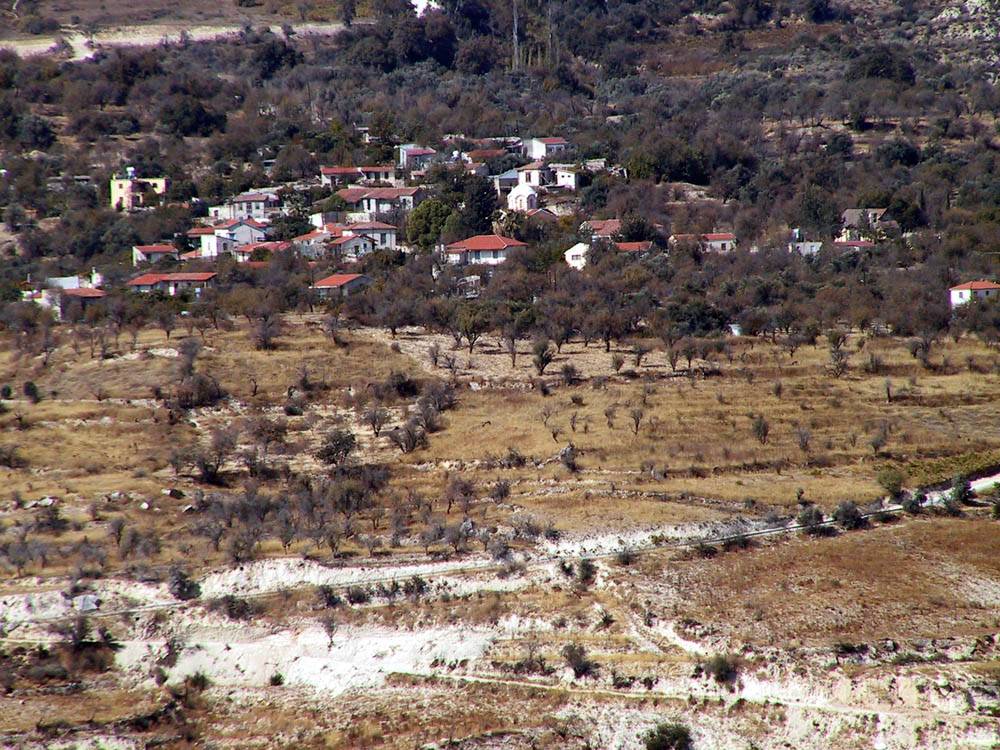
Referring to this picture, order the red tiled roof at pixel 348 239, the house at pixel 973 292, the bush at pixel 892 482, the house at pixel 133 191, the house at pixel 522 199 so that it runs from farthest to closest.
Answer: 1. the house at pixel 133 191
2. the house at pixel 522 199
3. the red tiled roof at pixel 348 239
4. the house at pixel 973 292
5. the bush at pixel 892 482

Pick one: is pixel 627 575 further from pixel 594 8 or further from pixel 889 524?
pixel 594 8

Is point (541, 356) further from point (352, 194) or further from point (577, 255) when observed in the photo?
point (352, 194)

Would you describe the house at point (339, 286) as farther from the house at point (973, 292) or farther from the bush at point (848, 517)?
the bush at point (848, 517)

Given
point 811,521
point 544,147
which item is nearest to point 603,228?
point 544,147

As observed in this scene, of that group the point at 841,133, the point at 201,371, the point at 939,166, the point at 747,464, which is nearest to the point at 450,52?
the point at 841,133

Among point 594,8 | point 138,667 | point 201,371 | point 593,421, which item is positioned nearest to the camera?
point 138,667

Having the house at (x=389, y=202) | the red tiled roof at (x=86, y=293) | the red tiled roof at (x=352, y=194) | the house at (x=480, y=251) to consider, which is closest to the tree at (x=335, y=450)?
the red tiled roof at (x=86, y=293)
